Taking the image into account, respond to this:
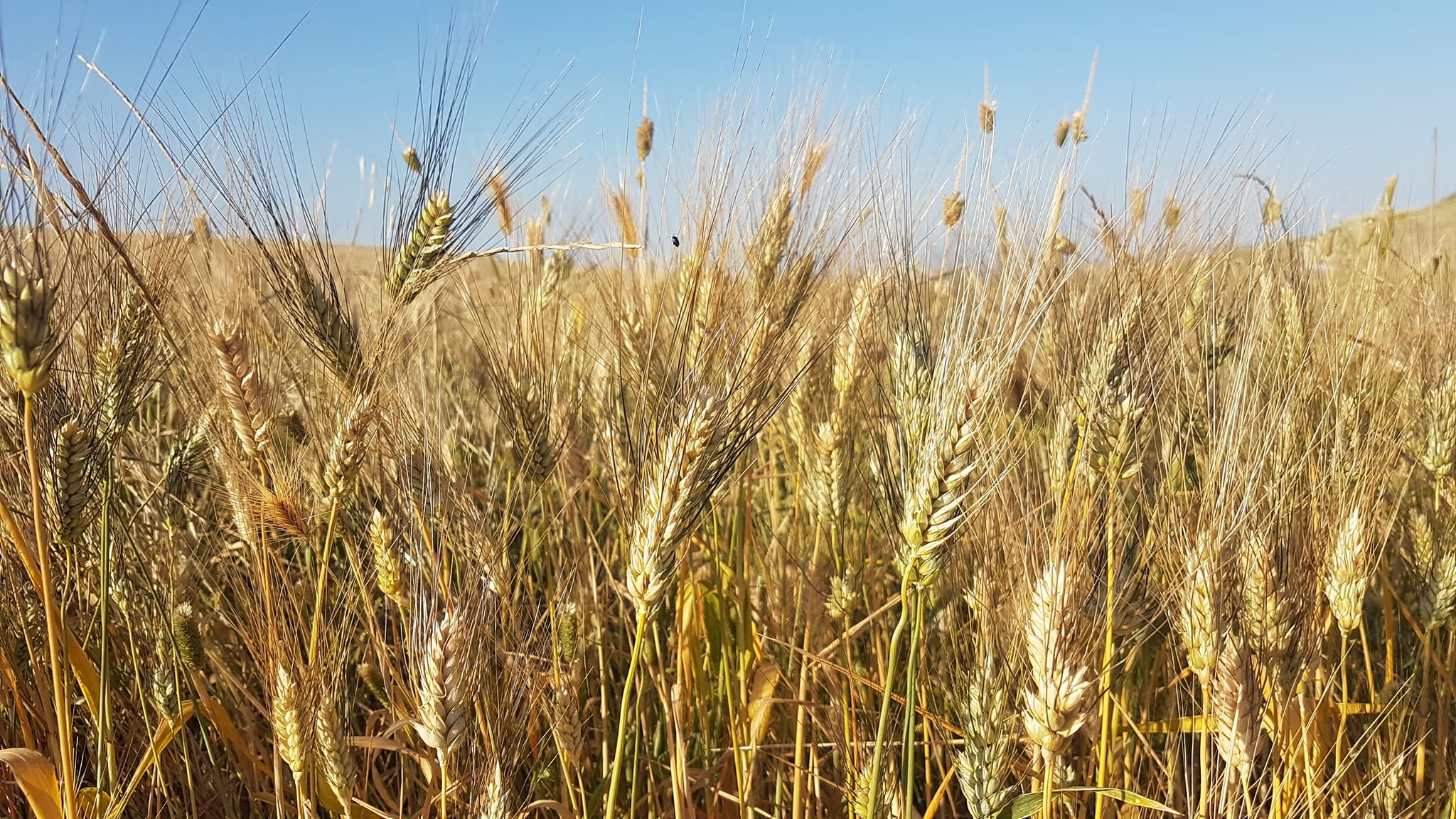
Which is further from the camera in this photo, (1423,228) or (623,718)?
(1423,228)

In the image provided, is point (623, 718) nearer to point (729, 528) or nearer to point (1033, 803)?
point (1033, 803)

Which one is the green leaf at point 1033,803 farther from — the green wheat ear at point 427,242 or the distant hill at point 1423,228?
the distant hill at point 1423,228

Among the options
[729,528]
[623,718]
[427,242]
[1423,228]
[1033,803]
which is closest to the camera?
[623,718]

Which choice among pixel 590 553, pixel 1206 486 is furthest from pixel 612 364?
pixel 1206 486

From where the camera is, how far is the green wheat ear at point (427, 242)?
4.37 feet

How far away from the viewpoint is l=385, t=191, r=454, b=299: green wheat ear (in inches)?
52.5

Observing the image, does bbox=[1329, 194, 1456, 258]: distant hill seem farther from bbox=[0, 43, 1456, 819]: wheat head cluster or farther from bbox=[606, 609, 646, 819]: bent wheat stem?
bbox=[606, 609, 646, 819]: bent wheat stem

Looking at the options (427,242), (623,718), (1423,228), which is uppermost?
(1423,228)

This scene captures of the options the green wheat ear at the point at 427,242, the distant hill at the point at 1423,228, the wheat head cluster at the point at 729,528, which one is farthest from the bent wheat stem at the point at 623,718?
the distant hill at the point at 1423,228

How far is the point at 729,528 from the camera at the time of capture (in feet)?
6.99

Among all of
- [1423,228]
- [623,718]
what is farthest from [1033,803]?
[1423,228]

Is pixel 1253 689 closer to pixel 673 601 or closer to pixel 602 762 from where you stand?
pixel 602 762

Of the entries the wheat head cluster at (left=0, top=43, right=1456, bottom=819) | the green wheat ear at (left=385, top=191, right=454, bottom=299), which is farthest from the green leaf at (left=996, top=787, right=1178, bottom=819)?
the green wheat ear at (left=385, top=191, right=454, bottom=299)

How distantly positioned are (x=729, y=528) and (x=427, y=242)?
1083 mm
